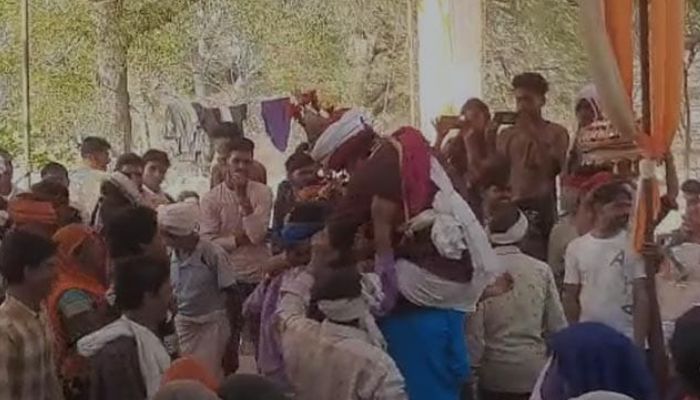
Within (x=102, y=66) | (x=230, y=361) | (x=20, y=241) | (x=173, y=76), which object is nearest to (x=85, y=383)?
(x=20, y=241)

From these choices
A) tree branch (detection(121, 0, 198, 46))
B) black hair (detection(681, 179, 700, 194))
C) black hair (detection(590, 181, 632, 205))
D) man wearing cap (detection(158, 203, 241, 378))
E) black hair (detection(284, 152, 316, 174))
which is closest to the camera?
black hair (detection(590, 181, 632, 205))

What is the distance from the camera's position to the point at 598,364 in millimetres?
4008

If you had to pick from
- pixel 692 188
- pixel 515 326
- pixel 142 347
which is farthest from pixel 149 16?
pixel 142 347

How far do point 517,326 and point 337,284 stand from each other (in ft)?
4.26

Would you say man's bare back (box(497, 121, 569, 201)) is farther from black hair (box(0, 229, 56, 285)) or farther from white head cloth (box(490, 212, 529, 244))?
black hair (box(0, 229, 56, 285))

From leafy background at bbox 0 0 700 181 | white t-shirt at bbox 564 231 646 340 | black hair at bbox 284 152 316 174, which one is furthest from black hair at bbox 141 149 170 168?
leafy background at bbox 0 0 700 181

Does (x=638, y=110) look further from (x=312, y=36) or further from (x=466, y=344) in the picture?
(x=312, y=36)

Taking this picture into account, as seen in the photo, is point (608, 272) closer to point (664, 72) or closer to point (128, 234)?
point (664, 72)

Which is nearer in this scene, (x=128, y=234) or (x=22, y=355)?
(x=22, y=355)

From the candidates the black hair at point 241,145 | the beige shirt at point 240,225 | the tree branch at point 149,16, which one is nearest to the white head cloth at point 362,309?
the beige shirt at point 240,225

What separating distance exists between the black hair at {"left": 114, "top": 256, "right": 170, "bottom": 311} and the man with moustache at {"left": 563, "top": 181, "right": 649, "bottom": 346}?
7.00 ft

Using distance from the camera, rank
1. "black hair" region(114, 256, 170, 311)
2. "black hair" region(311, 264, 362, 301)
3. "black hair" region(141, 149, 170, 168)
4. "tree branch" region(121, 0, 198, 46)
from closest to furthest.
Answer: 1. "black hair" region(114, 256, 170, 311)
2. "black hair" region(311, 264, 362, 301)
3. "black hair" region(141, 149, 170, 168)
4. "tree branch" region(121, 0, 198, 46)

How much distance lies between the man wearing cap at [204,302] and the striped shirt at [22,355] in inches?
84.9

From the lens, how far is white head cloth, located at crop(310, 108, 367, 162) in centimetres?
608
